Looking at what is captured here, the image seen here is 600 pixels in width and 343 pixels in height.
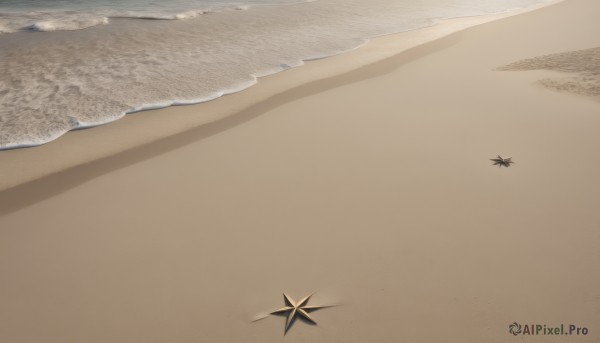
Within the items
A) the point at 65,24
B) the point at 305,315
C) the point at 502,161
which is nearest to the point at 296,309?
the point at 305,315

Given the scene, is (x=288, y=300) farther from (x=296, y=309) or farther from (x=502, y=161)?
(x=502, y=161)

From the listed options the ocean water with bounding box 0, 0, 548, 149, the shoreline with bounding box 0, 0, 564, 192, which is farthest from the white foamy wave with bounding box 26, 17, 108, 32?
the shoreline with bounding box 0, 0, 564, 192

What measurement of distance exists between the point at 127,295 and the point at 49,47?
814 cm

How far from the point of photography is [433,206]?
3510 mm

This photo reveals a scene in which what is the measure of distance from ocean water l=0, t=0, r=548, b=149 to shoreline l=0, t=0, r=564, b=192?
0.18 metres

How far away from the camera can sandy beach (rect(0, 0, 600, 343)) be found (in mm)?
2635

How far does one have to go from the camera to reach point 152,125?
5.16 m

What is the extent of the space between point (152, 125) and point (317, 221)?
2913 mm

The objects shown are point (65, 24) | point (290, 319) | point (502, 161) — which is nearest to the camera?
point (290, 319)

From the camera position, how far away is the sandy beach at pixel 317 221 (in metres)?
2.63

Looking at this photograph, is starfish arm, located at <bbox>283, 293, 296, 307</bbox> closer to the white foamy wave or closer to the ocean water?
the ocean water

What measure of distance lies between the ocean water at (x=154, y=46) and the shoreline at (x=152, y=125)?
178 mm

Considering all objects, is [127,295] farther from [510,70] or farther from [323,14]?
[323,14]

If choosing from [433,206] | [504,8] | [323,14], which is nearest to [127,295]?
[433,206]
